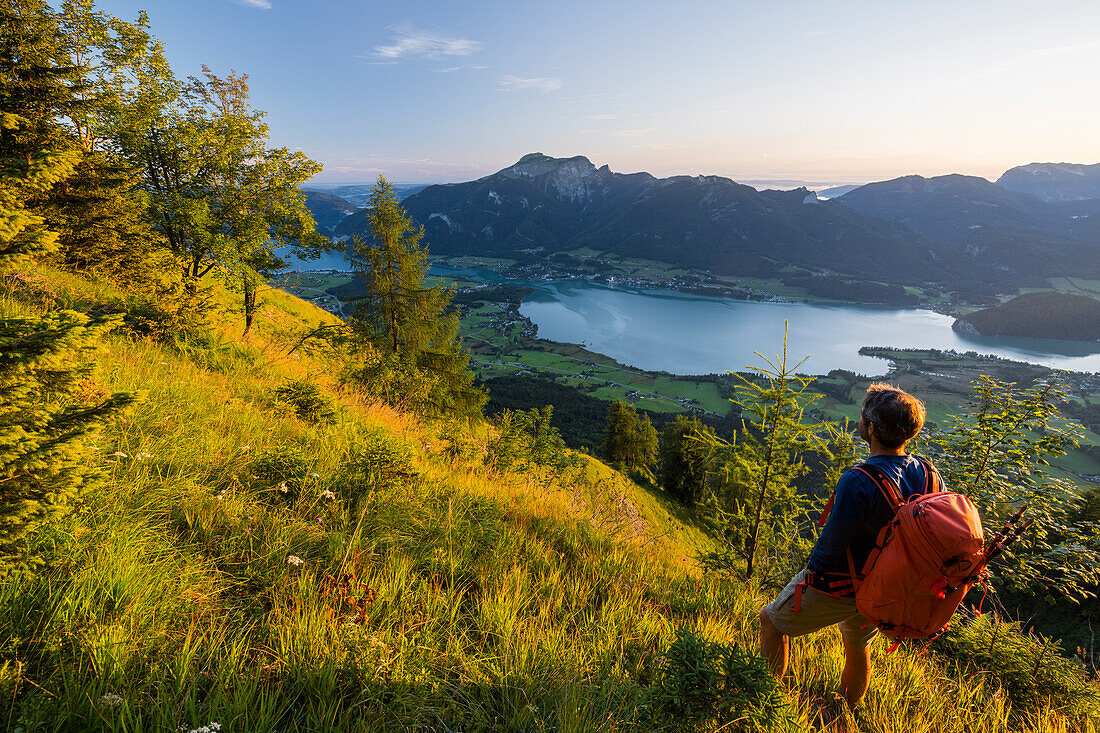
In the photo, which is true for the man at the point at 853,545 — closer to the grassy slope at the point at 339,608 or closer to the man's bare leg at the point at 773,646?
the man's bare leg at the point at 773,646

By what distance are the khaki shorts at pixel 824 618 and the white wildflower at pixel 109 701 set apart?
3.44 m

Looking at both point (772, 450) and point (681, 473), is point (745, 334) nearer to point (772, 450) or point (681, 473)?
point (681, 473)

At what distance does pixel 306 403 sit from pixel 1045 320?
252m

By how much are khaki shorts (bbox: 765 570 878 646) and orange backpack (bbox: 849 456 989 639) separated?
312 millimetres

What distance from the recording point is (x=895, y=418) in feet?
8.50

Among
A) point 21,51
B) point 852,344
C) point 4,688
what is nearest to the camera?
point 4,688

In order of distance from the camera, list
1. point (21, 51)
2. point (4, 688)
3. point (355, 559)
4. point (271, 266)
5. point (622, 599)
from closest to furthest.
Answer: point (4, 688)
point (355, 559)
point (622, 599)
point (21, 51)
point (271, 266)

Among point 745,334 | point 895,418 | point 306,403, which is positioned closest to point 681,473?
point 306,403

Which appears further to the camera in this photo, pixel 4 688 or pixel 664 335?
pixel 664 335

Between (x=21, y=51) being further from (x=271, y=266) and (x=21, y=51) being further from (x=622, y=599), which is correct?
(x=622, y=599)

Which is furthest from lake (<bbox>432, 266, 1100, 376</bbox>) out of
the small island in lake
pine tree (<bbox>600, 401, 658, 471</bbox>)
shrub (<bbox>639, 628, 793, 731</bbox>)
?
shrub (<bbox>639, 628, 793, 731</bbox>)

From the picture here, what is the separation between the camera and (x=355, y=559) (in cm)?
284

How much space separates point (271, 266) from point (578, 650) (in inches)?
545

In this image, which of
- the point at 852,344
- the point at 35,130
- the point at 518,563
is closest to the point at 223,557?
the point at 518,563
